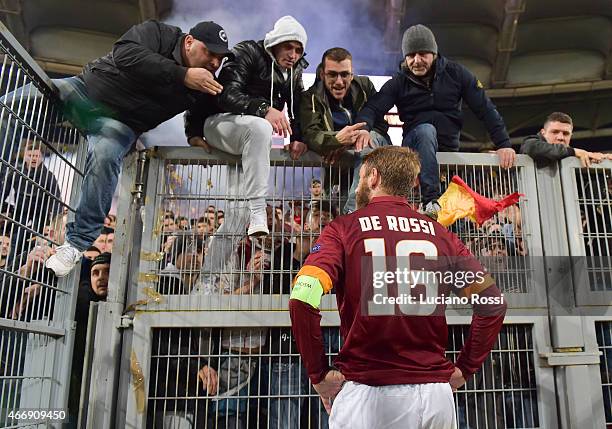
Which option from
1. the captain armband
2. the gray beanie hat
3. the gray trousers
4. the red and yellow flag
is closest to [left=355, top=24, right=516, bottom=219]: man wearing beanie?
the gray beanie hat

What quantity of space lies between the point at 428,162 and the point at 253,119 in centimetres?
85

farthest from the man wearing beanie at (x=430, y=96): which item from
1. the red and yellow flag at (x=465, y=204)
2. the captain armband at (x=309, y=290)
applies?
the captain armband at (x=309, y=290)

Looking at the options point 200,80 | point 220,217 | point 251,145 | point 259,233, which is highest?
point 200,80

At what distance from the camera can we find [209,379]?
7.70 ft

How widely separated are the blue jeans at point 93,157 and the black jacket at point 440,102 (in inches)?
47.9

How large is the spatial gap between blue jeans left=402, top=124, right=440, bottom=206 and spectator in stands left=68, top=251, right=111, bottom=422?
166 centimetres

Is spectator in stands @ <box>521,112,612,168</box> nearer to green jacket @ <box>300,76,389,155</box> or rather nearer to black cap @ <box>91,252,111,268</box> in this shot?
green jacket @ <box>300,76,389,155</box>

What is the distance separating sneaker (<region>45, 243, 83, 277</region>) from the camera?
7.54 feet

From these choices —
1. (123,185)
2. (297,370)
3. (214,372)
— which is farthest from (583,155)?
(123,185)

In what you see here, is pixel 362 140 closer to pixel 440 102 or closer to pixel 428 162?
pixel 428 162

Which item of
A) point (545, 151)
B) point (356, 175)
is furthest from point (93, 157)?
point (545, 151)

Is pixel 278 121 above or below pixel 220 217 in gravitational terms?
above

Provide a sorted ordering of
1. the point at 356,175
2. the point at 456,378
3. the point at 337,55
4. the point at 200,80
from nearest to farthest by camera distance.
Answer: the point at 456,378 → the point at 200,80 → the point at 356,175 → the point at 337,55

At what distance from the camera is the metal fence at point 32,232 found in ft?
6.79
